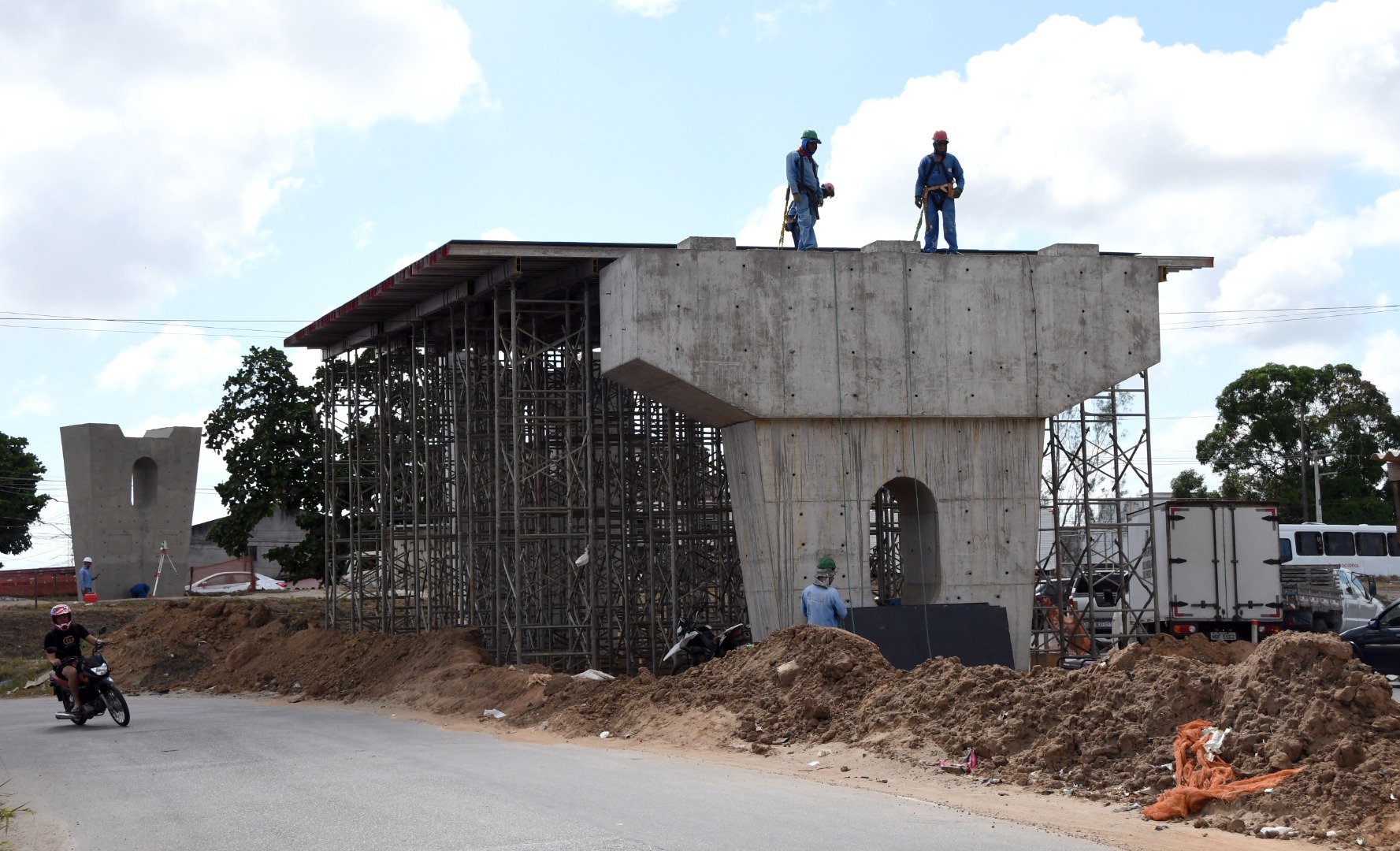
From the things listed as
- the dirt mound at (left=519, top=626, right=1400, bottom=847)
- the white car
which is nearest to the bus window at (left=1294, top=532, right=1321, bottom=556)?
the dirt mound at (left=519, top=626, right=1400, bottom=847)

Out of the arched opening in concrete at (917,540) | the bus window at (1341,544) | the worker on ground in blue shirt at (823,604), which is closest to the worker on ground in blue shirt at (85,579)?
the arched opening in concrete at (917,540)

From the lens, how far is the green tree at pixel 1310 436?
6444 cm

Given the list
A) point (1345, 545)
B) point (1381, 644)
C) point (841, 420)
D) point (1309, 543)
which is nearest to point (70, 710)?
point (841, 420)

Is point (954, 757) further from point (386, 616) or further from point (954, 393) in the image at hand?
point (386, 616)

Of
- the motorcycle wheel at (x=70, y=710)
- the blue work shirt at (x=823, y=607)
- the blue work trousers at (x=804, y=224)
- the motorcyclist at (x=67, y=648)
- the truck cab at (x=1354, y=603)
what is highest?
the blue work trousers at (x=804, y=224)

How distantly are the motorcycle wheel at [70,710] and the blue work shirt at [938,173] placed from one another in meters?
14.6

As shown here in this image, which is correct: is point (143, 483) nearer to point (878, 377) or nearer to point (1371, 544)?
point (878, 377)

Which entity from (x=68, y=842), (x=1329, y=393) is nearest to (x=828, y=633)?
(x=68, y=842)

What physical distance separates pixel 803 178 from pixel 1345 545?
2794 centimetres

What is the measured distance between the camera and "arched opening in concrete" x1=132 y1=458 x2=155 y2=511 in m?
44.2

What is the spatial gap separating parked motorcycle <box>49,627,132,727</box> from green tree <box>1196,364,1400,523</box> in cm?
5560

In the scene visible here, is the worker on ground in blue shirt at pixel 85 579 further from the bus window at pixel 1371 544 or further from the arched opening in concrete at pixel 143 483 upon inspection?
the bus window at pixel 1371 544

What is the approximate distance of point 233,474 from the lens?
41750 mm

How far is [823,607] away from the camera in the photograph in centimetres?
1734
